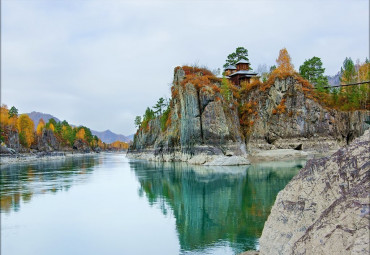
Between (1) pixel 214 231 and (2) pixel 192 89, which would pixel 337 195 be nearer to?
(1) pixel 214 231

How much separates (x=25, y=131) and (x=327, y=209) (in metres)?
139

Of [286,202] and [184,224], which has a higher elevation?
[286,202]

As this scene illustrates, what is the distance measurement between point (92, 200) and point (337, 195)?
24.7 m

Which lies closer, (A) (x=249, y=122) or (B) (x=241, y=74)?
(A) (x=249, y=122)

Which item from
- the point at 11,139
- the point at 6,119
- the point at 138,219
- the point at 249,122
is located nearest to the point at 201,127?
the point at 249,122

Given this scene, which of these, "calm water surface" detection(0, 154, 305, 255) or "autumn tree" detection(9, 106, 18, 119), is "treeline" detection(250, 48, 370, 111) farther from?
"autumn tree" detection(9, 106, 18, 119)

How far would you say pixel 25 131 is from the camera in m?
128

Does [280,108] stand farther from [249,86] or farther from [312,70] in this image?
[312,70]

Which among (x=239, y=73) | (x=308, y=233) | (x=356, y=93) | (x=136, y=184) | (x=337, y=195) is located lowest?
(x=136, y=184)

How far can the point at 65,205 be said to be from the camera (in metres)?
25.9

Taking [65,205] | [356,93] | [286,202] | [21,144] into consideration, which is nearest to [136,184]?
[65,205]

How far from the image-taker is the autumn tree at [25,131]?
12365 cm

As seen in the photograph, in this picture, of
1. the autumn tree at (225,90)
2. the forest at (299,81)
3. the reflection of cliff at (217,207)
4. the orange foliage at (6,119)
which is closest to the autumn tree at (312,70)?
the forest at (299,81)

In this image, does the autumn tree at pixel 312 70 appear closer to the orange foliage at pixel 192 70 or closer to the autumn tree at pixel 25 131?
the orange foliage at pixel 192 70
